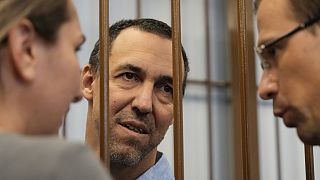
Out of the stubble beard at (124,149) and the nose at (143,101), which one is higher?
the nose at (143,101)

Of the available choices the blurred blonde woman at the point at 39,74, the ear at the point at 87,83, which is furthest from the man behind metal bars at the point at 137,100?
the blurred blonde woman at the point at 39,74

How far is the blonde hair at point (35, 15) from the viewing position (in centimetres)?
71

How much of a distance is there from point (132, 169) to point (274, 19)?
2.28 feet

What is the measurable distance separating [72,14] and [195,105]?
294 cm

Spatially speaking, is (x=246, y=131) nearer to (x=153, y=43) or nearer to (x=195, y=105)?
(x=153, y=43)

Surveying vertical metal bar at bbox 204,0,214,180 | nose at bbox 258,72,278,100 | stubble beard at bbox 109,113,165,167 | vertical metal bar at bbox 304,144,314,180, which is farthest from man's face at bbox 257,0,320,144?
vertical metal bar at bbox 204,0,214,180

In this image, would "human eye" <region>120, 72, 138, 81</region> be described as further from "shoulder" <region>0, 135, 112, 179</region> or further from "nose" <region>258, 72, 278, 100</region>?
"shoulder" <region>0, 135, 112, 179</region>

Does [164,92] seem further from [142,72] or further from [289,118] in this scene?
[289,118]

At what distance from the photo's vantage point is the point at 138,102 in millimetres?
1508

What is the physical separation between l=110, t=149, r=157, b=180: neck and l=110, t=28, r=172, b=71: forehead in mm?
263

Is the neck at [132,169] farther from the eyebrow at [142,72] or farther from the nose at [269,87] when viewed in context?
the nose at [269,87]

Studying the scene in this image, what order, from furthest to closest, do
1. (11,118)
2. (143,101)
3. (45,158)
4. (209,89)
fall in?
1. (209,89)
2. (143,101)
3. (11,118)
4. (45,158)

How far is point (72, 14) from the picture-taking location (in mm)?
792

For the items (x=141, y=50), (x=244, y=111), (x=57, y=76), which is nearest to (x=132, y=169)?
(x=141, y=50)
